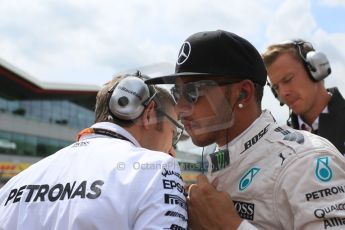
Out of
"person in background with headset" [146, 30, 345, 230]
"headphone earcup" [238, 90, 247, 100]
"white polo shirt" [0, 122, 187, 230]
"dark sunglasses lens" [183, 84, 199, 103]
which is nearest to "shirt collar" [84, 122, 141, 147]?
"white polo shirt" [0, 122, 187, 230]

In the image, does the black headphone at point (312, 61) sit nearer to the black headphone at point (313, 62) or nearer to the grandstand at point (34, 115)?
the black headphone at point (313, 62)

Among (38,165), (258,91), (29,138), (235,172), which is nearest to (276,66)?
(258,91)

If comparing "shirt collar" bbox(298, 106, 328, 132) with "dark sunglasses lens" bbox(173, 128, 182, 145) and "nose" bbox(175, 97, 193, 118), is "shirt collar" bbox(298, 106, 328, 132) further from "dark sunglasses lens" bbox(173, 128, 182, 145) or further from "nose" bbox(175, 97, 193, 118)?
"nose" bbox(175, 97, 193, 118)

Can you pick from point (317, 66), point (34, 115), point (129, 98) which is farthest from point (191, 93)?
point (34, 115)

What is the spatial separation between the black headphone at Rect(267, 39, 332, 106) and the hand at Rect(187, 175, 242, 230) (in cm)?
180

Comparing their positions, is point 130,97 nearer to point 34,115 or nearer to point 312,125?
point 312,125

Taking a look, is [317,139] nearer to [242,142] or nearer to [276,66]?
[242,142]

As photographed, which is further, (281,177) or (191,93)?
(191,93)

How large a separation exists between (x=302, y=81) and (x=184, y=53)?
167cm

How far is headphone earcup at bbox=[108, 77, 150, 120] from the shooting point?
2.29 m

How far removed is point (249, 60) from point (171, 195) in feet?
1.95

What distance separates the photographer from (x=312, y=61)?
3205mm

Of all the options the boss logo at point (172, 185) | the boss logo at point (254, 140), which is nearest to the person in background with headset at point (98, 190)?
the boss logo at point (172, 185)

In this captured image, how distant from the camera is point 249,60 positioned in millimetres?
1773
